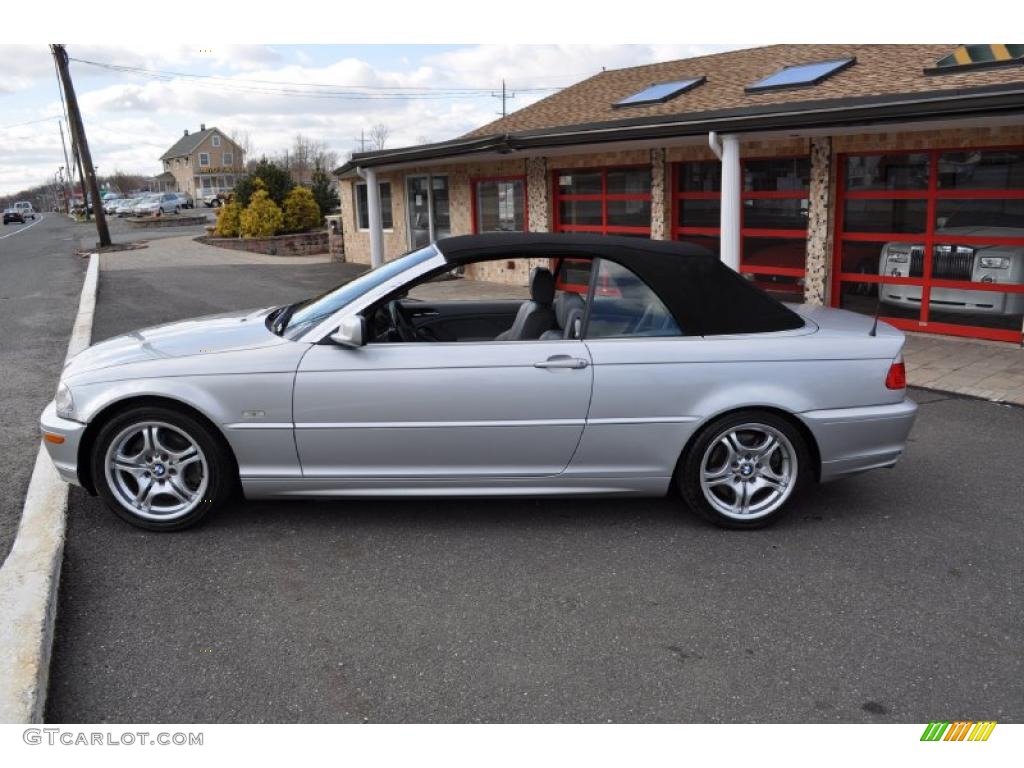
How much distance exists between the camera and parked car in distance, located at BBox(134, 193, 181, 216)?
57200mm

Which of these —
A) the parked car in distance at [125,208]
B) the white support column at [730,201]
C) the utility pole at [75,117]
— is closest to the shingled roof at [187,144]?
the parked car in distance at [125,208]

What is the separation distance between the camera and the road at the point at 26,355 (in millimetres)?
5180

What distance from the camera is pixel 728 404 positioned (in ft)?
13.9

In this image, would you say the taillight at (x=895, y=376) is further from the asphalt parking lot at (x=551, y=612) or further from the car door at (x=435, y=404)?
the car door at (x=435, y=404)

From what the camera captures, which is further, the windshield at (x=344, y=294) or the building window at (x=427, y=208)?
the building window at (x=427, y=208)

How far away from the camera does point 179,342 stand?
452 centimetres

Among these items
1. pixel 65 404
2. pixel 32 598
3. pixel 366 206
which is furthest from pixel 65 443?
pixel 366 206

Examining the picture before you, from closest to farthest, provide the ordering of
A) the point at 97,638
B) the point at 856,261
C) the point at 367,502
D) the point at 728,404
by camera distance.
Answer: the point at 97,638
the point at 728,404
the point at 367,502
the point at 856,261

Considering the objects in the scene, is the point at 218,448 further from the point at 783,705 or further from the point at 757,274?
the point at 757,274

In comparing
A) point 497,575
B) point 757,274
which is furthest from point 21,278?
point 497,575

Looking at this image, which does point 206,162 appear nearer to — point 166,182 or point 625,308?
point 166,182

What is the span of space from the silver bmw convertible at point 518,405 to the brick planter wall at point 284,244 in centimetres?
2292

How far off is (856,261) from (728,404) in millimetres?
7526
